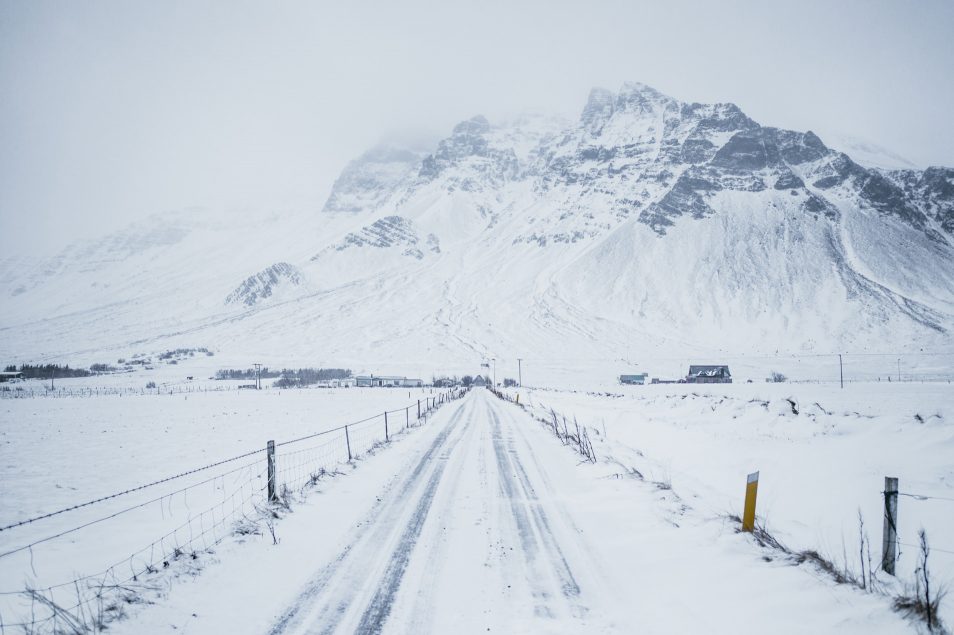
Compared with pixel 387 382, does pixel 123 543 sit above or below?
above

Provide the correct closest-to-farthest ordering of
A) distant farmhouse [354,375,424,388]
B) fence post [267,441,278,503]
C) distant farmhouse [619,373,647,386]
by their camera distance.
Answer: fence post [267,441,278,503]
distant farmhouse [619,373,647,386]
distant farmhouse [354,375,424,388]

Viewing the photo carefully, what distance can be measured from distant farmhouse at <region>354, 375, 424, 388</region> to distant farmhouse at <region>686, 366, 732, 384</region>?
50.9 m

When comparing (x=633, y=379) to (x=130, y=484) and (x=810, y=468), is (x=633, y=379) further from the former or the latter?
(x=130, y=484)

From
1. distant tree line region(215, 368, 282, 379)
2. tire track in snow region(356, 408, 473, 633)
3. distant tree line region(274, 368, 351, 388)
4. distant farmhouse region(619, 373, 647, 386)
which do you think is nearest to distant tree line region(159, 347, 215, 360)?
distant tree line region(215, 368, 282, 379)

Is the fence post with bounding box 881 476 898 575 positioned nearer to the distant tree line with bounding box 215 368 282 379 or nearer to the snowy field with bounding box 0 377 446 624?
the snowy field with bounding box 0 377 446 624

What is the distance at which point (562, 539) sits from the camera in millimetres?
7344

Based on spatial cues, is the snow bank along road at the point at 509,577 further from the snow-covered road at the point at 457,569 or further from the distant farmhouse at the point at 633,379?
the distant farmhouse at the point at 633,379

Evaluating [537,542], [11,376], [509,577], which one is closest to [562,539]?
[537,542]

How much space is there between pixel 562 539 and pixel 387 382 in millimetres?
97768

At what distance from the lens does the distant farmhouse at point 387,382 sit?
327ft

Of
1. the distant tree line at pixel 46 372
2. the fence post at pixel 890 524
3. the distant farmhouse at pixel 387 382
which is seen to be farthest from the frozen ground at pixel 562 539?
the distant tree line at pixel 46 372

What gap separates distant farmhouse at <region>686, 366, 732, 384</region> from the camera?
79.2 metres

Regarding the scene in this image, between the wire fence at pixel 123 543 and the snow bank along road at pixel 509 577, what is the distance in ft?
1.54

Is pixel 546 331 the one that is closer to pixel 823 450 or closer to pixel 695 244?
pixel 695 244
